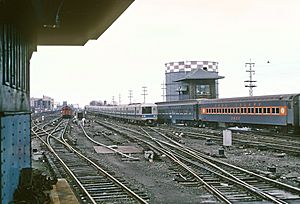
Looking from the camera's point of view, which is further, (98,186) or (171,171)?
(171,171)

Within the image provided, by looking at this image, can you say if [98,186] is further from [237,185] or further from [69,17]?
[69,17]

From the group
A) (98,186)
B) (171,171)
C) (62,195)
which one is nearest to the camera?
(62,195)

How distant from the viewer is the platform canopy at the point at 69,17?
22.3 feet

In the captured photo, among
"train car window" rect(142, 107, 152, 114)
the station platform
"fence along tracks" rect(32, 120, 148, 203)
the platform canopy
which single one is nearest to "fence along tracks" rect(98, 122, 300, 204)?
"fence along tracks" rect(32, 120, 148, 203)

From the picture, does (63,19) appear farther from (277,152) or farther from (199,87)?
(199,87)

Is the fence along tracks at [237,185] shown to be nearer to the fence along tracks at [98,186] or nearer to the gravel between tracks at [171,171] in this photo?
the gravel between tracks at [171,171]

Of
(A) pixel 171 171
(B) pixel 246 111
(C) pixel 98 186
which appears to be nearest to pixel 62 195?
(C) pixel 98 186

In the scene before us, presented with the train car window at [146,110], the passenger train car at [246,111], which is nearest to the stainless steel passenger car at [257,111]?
the passenger train car at [246,111]

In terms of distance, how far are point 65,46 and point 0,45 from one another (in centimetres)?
859

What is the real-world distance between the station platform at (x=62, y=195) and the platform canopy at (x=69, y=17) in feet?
10.5

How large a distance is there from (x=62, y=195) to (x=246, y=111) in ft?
66.1

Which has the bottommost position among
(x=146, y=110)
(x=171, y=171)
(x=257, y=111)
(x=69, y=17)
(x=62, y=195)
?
(x=171, y=171)

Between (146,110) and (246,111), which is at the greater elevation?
(146,110)

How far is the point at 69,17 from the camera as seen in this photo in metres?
8.25
